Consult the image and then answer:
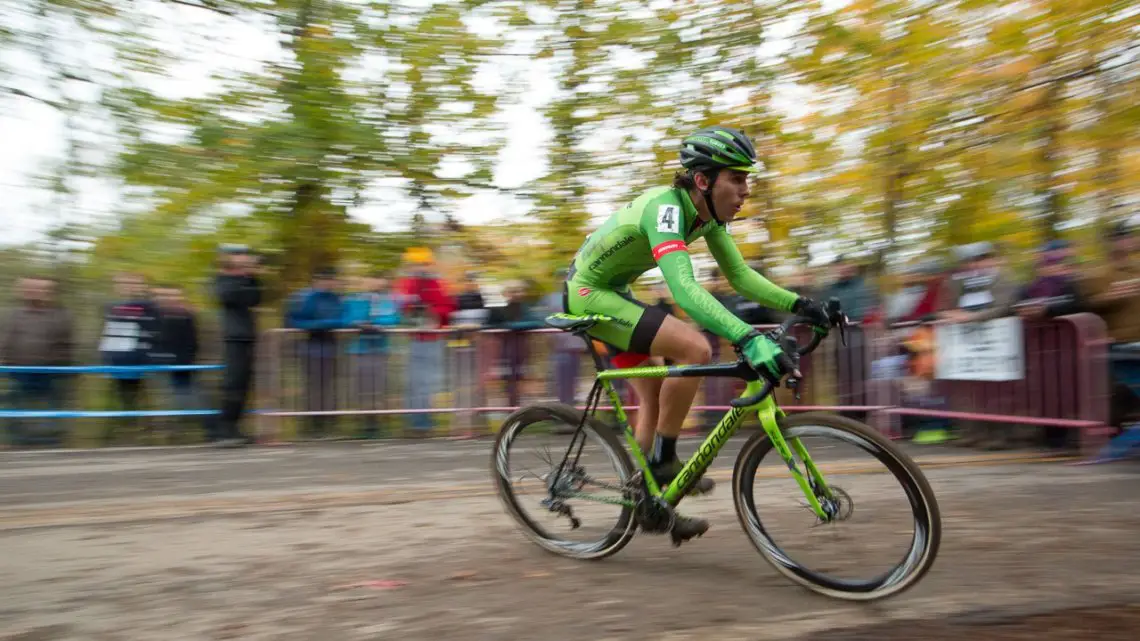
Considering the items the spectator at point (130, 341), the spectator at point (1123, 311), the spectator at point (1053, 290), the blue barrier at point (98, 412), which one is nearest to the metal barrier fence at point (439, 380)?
the blue barrier at point (98, 412)

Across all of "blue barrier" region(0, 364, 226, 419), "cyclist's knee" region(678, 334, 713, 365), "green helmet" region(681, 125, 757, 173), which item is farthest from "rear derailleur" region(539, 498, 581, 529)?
"blue barrier" region(0, 364, 226, 419)

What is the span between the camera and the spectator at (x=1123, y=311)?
789 centimetres

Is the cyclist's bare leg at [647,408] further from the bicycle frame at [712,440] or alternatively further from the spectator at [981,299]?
the spectator at [981,299]

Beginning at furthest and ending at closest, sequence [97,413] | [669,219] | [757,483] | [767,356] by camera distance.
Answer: [97,413] → [669,219] → [757,483] → [767,356]

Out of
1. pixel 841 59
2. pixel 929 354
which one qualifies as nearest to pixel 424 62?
pixel 841 59

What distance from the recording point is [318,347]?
10.2 meters

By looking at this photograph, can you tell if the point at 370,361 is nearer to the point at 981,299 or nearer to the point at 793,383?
the point at 981,299

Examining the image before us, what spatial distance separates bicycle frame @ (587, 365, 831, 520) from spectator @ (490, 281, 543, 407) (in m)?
5.72

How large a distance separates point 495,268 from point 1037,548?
778 cm

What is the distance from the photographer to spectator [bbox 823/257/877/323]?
10.1 m

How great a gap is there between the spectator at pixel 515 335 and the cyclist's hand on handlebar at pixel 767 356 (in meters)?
6.65

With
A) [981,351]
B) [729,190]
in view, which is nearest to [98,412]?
[729,190]

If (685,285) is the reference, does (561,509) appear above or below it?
below

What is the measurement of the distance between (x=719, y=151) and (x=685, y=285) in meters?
0.56
